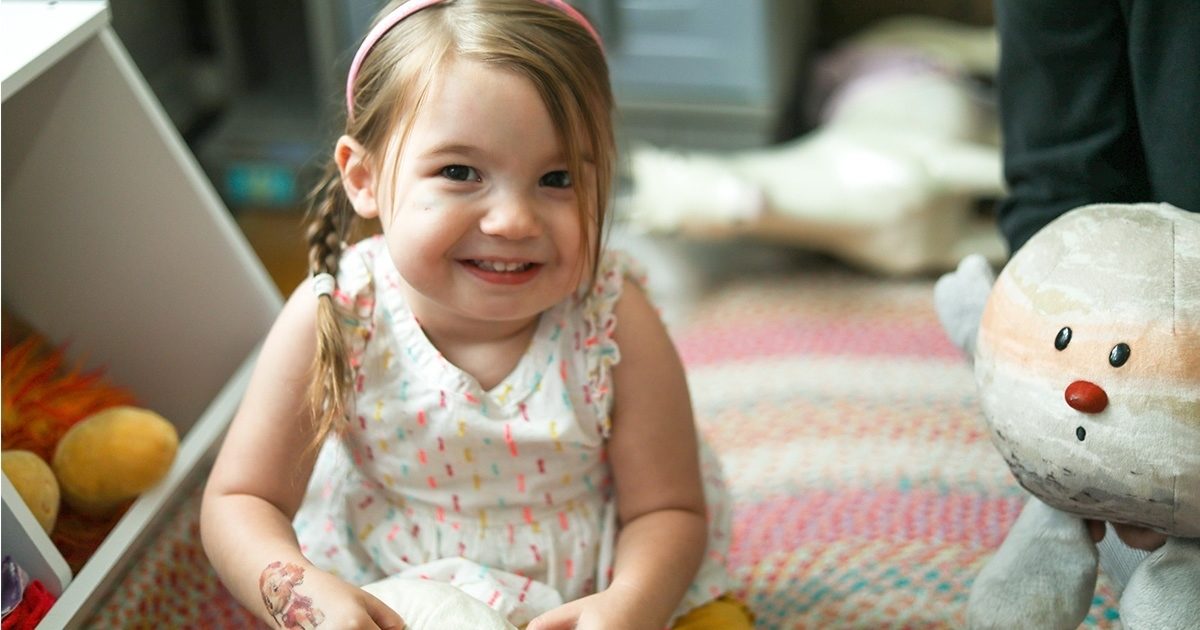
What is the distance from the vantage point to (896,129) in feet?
5.28

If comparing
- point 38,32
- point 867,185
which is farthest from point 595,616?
point 867,185

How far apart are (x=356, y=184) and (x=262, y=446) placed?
0.19 meters

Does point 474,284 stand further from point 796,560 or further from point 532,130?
point 796,560

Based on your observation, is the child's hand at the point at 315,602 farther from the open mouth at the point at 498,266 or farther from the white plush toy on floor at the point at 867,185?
the white plush toy on floor at the point at 867,185

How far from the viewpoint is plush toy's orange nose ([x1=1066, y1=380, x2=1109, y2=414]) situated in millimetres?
715

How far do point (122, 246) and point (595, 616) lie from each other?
1.75ft

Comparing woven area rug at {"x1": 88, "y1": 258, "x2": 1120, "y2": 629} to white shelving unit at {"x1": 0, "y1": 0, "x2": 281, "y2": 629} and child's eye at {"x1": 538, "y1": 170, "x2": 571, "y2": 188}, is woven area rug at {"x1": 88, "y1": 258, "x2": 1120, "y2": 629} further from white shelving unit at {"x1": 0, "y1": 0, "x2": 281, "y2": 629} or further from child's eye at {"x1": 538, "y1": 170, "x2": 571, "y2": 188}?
child's eye at {"x1": 538, "y1": 170, "x2": 571, "y2": 188}

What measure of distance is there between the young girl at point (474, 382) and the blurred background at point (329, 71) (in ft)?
2.12

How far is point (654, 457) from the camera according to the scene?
0.88 m

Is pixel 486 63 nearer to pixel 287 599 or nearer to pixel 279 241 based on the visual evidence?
pixel 287 599

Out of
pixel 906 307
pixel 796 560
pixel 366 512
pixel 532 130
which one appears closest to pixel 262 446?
pixel 366 512

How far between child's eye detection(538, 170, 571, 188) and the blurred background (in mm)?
700

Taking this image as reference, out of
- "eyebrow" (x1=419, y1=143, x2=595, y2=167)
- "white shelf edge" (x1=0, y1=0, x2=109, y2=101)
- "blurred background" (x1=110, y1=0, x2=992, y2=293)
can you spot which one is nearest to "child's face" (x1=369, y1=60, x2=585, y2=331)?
"eyebrow" (x1=419, y1=143, x2=595, y2=167)

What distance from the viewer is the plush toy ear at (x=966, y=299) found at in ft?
2.99
